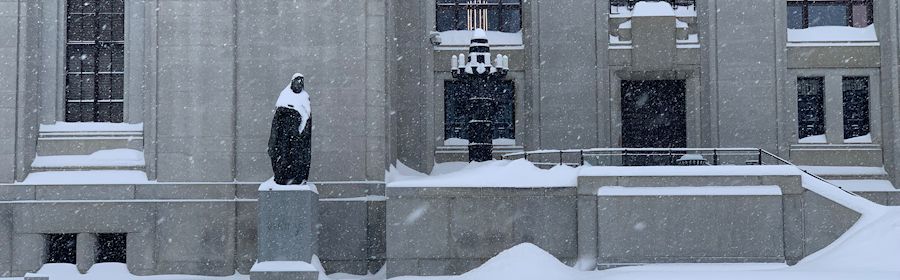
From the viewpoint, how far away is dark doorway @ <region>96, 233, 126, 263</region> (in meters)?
22.9

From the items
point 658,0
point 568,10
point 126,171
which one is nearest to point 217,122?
point 126,171

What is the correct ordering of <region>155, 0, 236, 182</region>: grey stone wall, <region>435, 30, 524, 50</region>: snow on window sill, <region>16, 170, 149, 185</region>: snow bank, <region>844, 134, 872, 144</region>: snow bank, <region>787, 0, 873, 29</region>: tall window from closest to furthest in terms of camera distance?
<region>16, 170, 149, 185</region>: snow bank, <region>155, 0, 236, 182</region>: grey stone wall, <region>844, 134, 872, 144</region>: snow bank, <region>435, 30, 524, 50</region>: snow on window sill, <region>787, 0, 873, 29</region>: tall window

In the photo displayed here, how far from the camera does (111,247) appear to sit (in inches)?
906

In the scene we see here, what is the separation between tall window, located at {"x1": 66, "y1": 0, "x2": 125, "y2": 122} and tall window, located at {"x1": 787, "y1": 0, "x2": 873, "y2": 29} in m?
18.5

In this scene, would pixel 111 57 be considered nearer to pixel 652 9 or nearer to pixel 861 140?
pixel 652 9

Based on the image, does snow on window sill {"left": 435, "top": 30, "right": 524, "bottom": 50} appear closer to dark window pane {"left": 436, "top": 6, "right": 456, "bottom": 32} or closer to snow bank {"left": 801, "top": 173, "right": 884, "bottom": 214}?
dark window pane {"left": 436, "top": 6, "right": 456, "bottom": 32}

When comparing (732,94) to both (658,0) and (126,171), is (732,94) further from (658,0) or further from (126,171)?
(126,171)

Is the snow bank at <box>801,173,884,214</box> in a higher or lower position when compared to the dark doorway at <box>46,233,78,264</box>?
higher

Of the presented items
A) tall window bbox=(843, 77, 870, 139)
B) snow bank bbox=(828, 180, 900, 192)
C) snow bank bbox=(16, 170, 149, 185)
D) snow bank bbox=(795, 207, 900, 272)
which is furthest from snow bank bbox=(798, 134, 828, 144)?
snow bank bbox=(16, 170, 149, 185)

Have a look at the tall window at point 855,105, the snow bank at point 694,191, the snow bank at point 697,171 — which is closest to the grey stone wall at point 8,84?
the snow bank at point 697,171

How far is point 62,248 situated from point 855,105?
2149cm

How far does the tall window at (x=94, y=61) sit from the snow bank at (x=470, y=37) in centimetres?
875

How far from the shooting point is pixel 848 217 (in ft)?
62.4

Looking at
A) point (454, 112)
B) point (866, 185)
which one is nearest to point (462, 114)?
point (454, 112)
